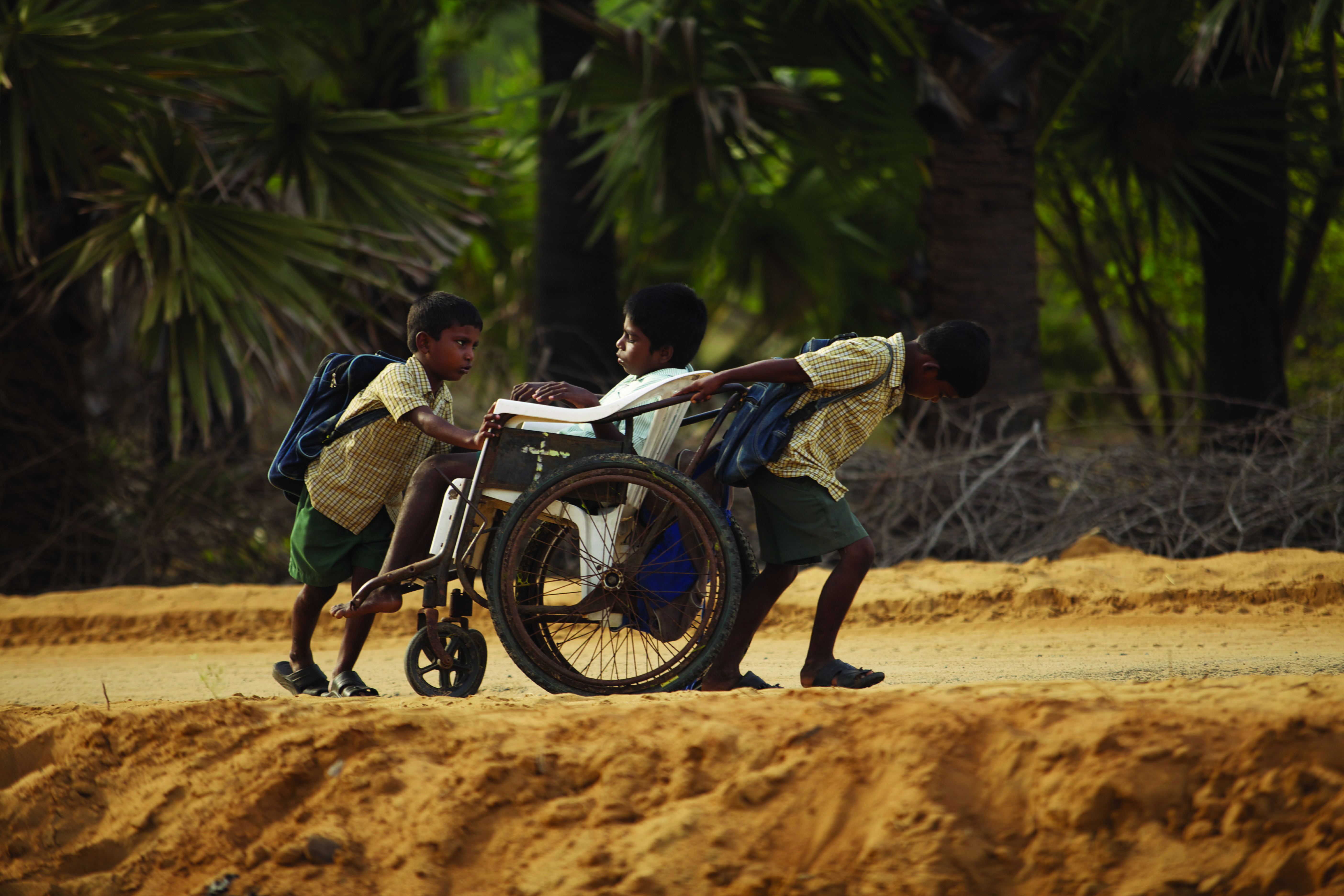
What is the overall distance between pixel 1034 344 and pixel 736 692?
17.2 feet

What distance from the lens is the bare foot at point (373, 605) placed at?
12.3ft

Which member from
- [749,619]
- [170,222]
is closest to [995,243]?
[749,619]

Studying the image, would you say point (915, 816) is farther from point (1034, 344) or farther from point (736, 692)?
point (1034, 344)

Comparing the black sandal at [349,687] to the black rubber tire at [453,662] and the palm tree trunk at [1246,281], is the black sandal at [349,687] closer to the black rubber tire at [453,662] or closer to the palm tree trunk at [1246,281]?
the black rubber tire at [453,662]

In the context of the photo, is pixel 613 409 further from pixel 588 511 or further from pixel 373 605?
pixel 373 605

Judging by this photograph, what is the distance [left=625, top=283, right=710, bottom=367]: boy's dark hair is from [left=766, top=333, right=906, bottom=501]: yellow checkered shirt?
429 mm

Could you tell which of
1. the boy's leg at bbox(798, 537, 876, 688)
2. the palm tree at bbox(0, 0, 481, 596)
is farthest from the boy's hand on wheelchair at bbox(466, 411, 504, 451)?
the palm tree at bbox(0, 0, 481, 596)

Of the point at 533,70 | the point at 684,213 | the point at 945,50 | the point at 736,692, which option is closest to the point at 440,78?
the point at 533,70

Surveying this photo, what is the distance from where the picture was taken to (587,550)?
3607 millimetres

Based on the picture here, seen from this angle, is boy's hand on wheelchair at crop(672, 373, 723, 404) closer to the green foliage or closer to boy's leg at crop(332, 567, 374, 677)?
boy's leg at crop(332, 567, 374, 677)

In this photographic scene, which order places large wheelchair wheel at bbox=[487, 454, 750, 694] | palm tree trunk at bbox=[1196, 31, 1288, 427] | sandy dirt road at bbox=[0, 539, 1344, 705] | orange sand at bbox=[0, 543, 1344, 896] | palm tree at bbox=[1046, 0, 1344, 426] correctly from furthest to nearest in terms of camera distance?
palm tree trunk at bbox=[1196, 31, 1288, 427] → palm tree at bbox=[1046, 0, 1344, 426] → sandy dirt road at bbox=[0, 539, 1344, 705] → large wheelchair wheel at bbox=[487, 454, 750, 694] → orange sand at bbox=[0, 543, 1344, 896]

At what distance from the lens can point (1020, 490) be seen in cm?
722

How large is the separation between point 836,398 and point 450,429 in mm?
1193

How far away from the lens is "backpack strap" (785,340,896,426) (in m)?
3.77
